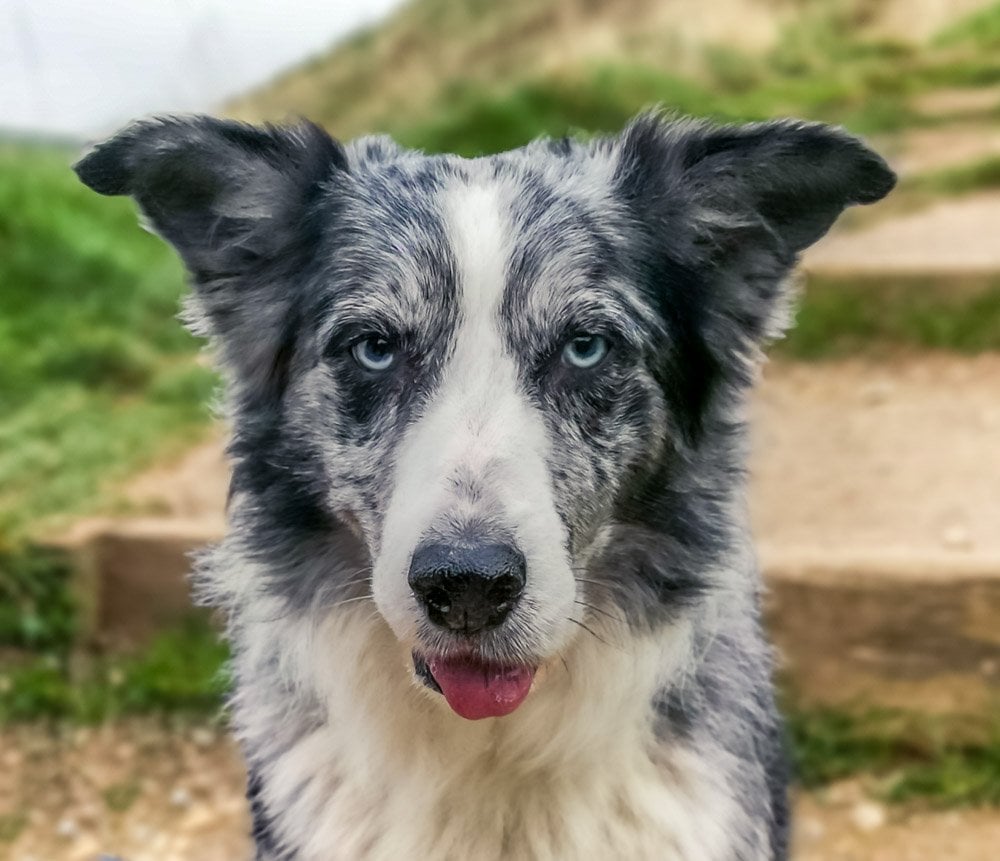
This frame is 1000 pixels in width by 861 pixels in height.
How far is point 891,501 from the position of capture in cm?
391

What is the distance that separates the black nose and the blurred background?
1.09m

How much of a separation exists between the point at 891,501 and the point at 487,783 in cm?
240

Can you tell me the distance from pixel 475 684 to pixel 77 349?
12.6 feet

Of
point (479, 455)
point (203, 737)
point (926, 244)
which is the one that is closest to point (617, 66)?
point (926, 244)

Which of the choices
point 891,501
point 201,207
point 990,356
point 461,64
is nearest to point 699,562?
point 201,207

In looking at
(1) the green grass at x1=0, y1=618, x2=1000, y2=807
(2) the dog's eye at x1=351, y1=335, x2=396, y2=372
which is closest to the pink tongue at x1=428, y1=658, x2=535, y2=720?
(2) the dog's eye at x1=351, y1=335, x2=396, y2=372

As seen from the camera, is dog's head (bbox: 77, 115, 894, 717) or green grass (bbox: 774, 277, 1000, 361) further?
green grass (bbox: 774, 277, 1000, 361)

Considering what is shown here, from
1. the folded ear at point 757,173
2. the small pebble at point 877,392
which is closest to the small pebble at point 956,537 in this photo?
the small pebble at point 877,392

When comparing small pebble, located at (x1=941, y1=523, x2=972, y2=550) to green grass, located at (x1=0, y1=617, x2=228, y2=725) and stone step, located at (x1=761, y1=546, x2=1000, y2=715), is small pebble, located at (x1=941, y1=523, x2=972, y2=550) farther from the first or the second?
green grass, located at (x1=0, y1=617, x2=228, y2=725)

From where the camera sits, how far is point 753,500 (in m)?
3.91

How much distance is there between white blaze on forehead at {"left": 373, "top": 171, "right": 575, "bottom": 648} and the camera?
166 centimetres

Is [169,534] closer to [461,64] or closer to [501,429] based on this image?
[501,429]

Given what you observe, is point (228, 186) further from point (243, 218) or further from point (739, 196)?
point (739, 196)

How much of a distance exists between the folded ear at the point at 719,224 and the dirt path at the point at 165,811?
171 centimetres
